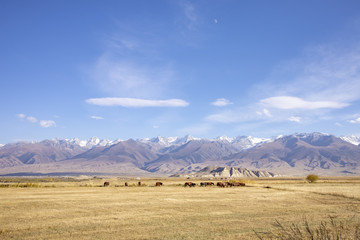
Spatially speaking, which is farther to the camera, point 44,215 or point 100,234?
point 44,215

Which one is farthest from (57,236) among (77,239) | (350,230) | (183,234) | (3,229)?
(350,230)

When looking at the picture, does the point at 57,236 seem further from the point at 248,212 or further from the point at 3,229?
the point at 248,212

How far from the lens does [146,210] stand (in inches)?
1102

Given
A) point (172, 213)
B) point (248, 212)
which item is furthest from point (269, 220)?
point (172, 213)

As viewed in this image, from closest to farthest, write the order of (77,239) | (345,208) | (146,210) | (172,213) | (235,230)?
(77,239) → (235,230) → (172,213) → (146,210) → (345,208)

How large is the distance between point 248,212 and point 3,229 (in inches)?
752

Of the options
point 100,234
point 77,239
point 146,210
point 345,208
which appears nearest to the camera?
point 77,239

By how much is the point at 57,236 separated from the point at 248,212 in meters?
16.5

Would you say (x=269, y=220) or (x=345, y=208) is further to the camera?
(x=345, y=208)

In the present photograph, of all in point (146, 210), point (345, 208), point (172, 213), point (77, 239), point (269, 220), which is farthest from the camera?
point (345, 208)

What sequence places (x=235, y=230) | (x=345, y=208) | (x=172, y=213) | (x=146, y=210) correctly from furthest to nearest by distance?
(x=345, y=208)
(x=146, y=210)
(x=172, y=213)
(x=235, y=230)

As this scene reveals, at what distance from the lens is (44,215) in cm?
2434

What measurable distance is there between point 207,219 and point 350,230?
967 cm

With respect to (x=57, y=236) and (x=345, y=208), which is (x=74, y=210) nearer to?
(x=57, y=236)
